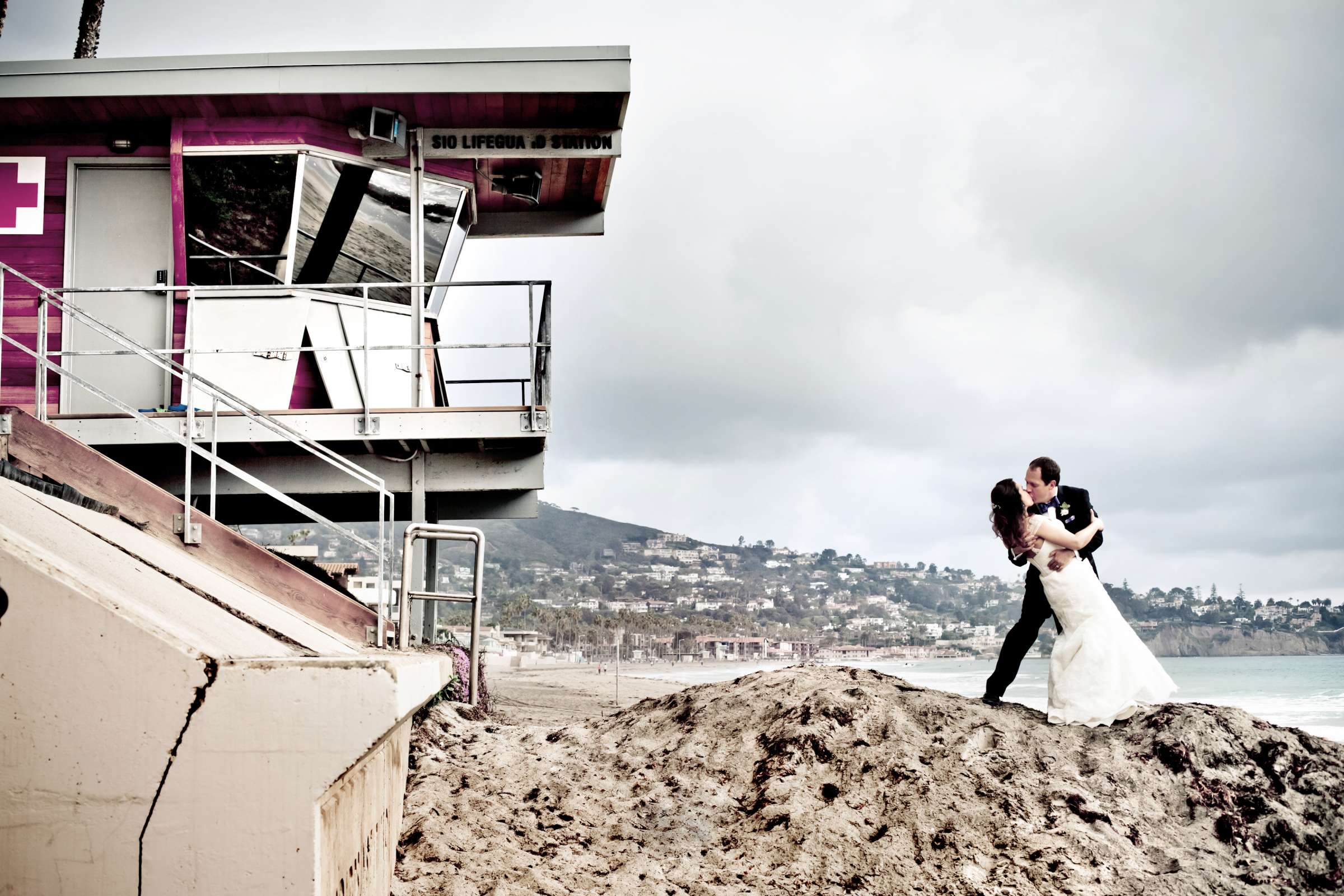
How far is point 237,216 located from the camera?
37.0 ft

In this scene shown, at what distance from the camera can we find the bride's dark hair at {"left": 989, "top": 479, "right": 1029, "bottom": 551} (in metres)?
7.11

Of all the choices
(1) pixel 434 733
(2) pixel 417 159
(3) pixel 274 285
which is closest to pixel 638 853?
(1) pixel 434 733

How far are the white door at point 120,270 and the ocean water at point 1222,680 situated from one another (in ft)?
28.6

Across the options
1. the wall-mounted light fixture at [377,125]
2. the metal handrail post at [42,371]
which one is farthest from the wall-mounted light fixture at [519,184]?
the metal handrail post at [42,371]

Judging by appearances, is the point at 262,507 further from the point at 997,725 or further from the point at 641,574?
the point at 641,574

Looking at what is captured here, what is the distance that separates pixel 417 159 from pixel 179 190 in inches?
98.7

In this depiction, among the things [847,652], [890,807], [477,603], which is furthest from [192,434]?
[847,652]

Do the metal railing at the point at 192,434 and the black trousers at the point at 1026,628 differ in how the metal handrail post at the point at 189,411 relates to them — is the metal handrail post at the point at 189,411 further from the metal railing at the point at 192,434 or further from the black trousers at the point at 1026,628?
the black trousers at the point at 1026,628

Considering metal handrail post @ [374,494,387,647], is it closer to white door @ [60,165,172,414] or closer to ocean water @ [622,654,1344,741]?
white door @ [60,165,172,414]

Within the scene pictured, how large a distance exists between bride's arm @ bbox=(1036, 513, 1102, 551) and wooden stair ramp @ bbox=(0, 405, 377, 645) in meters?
4.44

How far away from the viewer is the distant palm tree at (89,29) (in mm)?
22828

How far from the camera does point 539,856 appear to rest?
577cm

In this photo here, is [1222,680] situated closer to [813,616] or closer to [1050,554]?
[1050,554]

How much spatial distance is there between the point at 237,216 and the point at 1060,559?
351 inches
